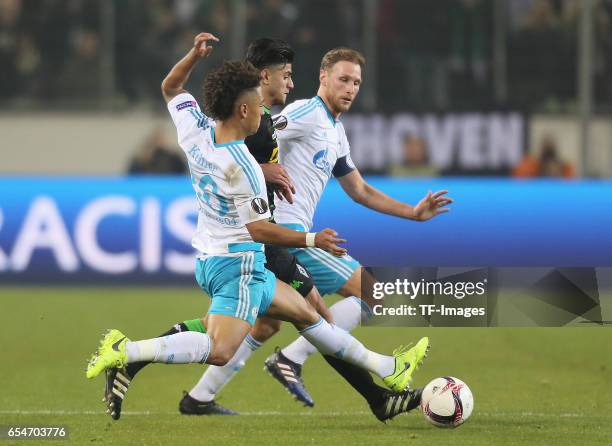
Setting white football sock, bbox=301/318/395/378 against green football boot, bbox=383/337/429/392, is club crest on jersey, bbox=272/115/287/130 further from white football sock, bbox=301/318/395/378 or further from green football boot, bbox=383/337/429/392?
green football boot, bbox=383/337/429/392

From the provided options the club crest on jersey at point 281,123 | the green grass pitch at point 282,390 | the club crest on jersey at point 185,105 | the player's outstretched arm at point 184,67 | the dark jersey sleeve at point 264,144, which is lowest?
the green grass pitch at point 282,390

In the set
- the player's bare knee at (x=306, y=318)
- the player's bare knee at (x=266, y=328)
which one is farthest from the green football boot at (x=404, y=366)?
the player's bare knee at (x=266, y=328)

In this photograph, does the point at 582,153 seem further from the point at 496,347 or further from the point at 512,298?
the point at 512,298

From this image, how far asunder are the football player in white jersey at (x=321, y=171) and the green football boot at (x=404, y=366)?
573mm

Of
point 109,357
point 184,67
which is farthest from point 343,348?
point 184,67

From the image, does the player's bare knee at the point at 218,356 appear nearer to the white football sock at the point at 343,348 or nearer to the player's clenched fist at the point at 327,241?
the white football sock at the point at 343,348

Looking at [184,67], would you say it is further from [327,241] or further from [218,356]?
[218,356]

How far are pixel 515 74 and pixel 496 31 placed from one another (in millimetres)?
680

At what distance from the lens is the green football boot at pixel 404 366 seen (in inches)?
301

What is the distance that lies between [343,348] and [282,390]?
1.90m

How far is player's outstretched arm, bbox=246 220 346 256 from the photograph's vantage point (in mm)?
6684

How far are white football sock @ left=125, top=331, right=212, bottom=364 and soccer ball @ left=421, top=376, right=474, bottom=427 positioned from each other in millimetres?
1304

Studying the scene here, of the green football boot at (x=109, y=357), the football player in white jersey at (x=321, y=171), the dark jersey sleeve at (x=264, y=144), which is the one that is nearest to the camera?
the green football boot at (x=109, y=357)

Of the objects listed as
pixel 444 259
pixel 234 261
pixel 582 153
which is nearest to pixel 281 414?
pixel 234 261
